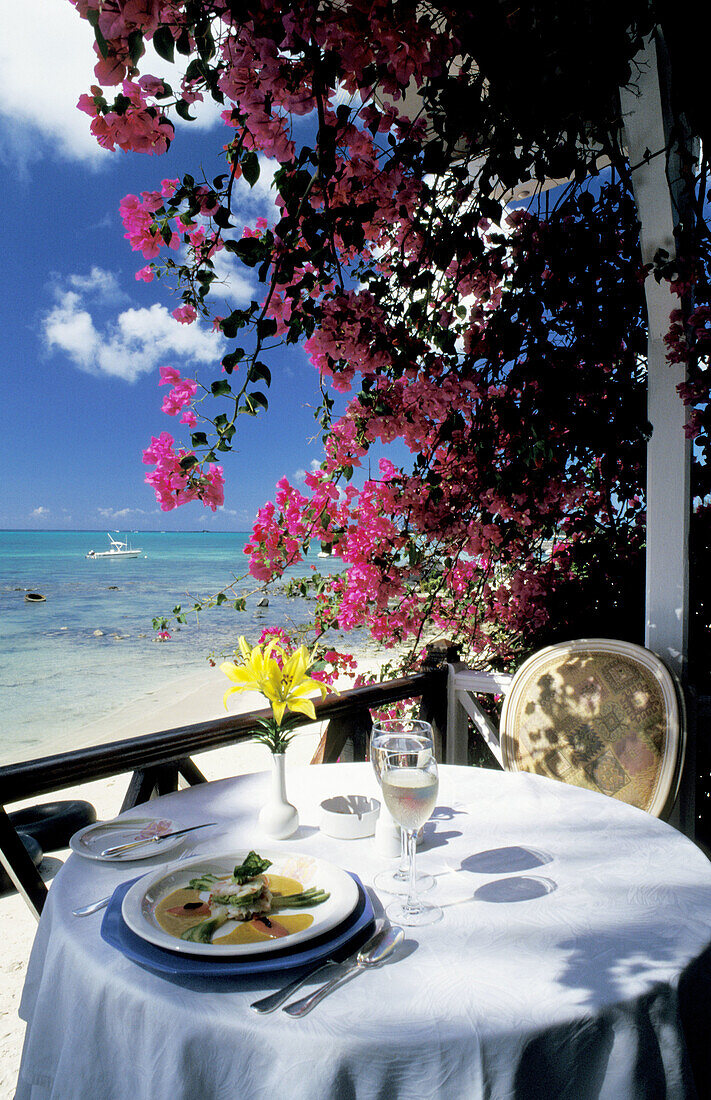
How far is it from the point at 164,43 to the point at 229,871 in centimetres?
118

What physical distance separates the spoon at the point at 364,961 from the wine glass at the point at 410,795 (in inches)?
2.1

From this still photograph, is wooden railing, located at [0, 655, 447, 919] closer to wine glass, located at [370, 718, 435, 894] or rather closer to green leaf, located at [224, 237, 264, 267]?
wine glass, located at [370, 718, 435, 894]

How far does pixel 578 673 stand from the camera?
5.62ft

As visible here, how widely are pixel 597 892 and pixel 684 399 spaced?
144 cm

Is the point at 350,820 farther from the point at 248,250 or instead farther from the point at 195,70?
the point at 195,70

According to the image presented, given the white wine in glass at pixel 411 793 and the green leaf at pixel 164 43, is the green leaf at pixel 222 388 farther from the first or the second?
the white wine in glass at pixel 411 793

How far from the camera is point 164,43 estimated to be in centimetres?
100

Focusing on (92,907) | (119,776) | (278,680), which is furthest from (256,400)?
(119,776)

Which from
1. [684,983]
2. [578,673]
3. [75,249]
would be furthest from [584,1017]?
[75,249]

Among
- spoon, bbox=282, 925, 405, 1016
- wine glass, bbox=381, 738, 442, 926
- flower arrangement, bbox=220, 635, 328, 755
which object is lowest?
spoon, bbox=282, 925, 405, 1016

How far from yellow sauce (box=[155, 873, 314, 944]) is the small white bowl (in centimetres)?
20

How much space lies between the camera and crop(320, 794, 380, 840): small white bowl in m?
0.97

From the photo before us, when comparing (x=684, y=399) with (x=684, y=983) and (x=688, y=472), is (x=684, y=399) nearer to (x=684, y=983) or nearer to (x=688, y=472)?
(x=688, y=472)

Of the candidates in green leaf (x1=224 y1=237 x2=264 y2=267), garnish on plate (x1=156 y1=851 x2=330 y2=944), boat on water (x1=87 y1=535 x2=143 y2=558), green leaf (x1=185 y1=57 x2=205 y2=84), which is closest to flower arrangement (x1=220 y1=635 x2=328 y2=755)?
garnish on plate (x1=156 y1=851 x2=330 y2=944)
